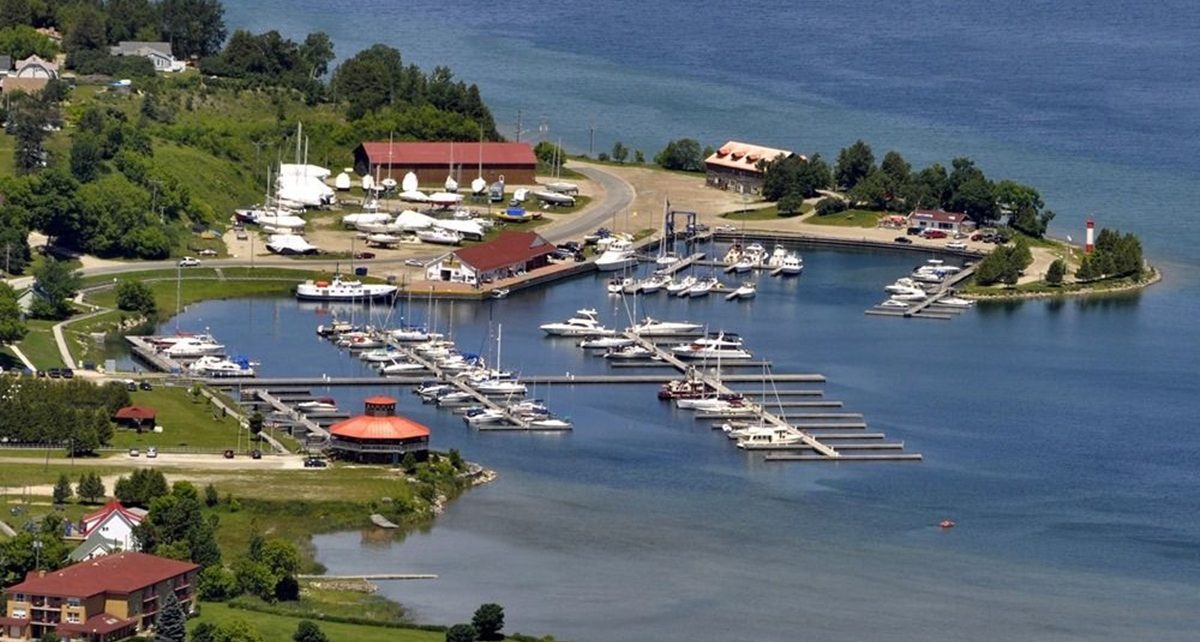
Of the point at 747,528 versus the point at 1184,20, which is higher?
the point at 1184,20

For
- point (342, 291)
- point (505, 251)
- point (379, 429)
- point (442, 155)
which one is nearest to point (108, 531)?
point (379, 429)

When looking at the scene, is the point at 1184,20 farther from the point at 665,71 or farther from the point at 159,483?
the point at 159,483

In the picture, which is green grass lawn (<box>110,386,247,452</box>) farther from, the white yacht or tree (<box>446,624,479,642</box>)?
tree (<box>446,624,479,642</box>)

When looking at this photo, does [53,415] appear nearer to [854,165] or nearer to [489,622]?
[489,622]

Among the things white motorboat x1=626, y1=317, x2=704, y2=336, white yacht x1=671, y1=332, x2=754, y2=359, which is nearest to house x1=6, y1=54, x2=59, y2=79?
white motorboat x1=626, y1=317, x2=704, y2=336

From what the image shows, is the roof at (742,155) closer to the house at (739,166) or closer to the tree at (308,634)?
the house at (739,166)

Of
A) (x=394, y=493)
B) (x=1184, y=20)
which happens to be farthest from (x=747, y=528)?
(x=1184, y=20)
